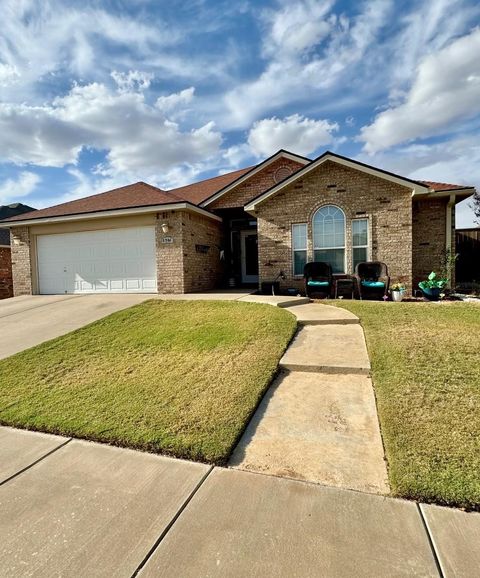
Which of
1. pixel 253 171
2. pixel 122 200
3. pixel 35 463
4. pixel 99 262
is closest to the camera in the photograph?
pixel 35 463

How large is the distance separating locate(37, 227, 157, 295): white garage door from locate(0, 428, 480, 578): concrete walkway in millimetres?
9140

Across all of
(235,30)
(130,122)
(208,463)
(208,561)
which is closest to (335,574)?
(208,561)

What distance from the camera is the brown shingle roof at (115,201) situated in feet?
36.7

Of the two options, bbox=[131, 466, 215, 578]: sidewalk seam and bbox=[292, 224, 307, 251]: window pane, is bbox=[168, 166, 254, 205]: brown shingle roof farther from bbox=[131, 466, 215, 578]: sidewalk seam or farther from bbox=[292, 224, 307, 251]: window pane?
bbox=[131, 466, 215, 578]: sidewalk seam

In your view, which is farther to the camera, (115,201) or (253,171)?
(253,171)

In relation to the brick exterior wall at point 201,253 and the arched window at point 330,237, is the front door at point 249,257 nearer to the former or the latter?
the brick exterior wall at point 201,253

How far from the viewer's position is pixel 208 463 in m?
2.57

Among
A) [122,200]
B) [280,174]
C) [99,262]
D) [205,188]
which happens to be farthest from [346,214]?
[99,262]

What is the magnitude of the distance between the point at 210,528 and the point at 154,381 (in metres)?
2.37

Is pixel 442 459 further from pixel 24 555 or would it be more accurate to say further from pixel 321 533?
pixel 24 555

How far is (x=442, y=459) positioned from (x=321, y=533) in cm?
120

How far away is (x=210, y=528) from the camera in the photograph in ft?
6.27

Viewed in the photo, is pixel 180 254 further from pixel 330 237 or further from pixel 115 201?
pixel 330 237

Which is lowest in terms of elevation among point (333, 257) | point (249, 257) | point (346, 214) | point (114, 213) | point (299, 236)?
point (333, 257)
